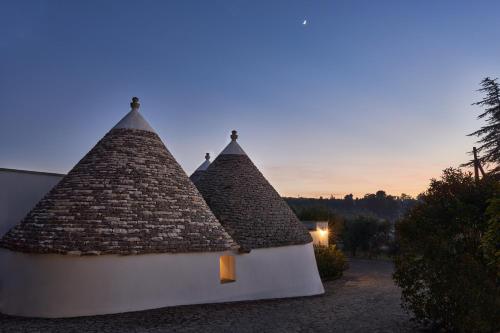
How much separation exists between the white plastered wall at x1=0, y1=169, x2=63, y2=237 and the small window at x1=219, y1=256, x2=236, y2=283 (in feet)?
25.5

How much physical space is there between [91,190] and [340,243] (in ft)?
107

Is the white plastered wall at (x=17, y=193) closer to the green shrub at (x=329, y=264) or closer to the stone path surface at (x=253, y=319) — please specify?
the stone path surface at (x=253, y=319)

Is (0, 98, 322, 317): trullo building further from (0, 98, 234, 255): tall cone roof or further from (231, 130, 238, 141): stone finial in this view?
(231, 130, 238, 141): stone finial

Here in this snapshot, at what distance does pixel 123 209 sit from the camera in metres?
10.7

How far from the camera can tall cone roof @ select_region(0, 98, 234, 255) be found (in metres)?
9.89

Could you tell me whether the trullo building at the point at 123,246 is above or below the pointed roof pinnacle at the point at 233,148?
below

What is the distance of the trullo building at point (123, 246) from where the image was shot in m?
9.59

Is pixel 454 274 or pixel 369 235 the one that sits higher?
pixel 369 235

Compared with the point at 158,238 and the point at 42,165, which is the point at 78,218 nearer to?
the point at 158,238

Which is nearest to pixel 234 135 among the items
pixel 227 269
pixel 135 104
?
pixel 135 104

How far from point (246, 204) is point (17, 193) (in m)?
8.74

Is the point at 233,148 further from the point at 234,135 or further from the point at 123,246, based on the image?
the point at 123,246

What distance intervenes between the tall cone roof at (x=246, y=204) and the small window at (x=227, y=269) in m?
0.83

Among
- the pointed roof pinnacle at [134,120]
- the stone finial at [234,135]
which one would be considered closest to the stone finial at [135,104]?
the pointed roof pinnacle at [134,120]
